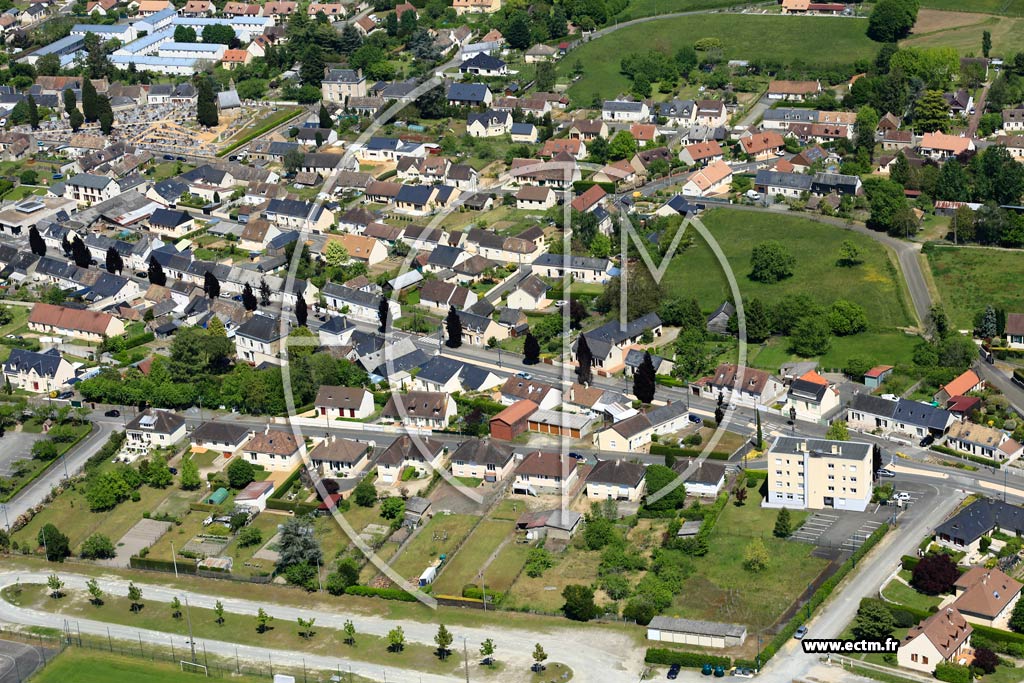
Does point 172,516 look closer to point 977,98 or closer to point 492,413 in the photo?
point 492,413

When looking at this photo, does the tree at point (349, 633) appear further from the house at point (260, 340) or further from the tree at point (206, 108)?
the tree at point (206, 108)

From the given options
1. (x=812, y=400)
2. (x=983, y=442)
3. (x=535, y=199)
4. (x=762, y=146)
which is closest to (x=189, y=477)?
(x=812, y=400)

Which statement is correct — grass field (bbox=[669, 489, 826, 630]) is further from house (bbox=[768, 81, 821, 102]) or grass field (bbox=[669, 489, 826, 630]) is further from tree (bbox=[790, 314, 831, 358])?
house (bbox=[768, 81, 821, 102])

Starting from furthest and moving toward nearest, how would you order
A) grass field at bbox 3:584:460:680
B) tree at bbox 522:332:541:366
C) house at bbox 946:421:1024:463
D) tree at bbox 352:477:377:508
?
1. tree at bbox 522:332:541:366
2. house at bbox 946:421:1024:463
3. tree at bbox 352:477:377:508
4. grass field at bbox 3:584:460:680

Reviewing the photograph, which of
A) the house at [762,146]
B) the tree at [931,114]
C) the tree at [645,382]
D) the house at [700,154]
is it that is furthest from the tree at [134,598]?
the tree at [931,114]

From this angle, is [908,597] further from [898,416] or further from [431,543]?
[431,543]

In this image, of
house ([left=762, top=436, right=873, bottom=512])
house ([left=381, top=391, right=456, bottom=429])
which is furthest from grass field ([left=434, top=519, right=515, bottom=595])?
house ([left=762, top=436, right=873, bottom=512])

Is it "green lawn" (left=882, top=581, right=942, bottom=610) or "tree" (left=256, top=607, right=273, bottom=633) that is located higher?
"green lawn" (left=882, top=581, right=942, bottom=610)
